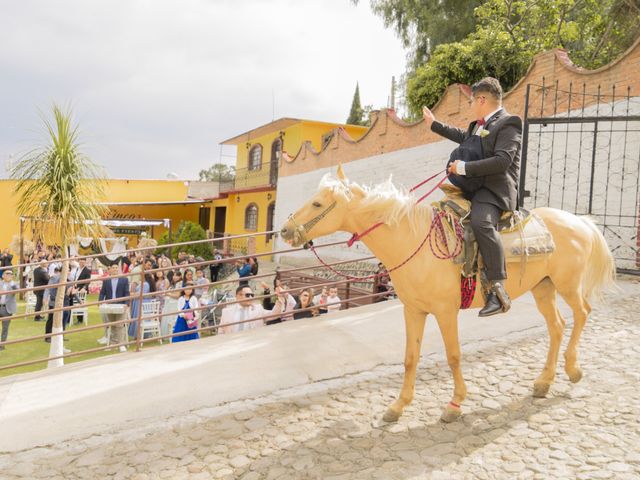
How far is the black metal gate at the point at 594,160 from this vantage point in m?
8.38

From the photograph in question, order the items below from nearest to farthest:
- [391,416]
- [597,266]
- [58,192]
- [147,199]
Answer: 1. [391,416]
2. [597,266]
3. [58,192]
4. [147,199]

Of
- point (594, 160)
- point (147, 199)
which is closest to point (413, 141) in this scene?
point (594, 160)

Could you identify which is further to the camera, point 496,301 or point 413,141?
point 413,141

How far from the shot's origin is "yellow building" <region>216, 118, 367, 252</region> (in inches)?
1028

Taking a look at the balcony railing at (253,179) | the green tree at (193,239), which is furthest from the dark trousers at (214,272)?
the balcony railing at (253,179)

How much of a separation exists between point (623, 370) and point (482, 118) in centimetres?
282

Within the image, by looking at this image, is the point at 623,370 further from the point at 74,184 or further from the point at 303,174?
the point at 303,174

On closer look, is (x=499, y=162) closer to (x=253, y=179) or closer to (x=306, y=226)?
(x=306, y=226)

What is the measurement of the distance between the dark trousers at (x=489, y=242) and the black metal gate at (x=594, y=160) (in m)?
4.45

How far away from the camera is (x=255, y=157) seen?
31859 millimetres

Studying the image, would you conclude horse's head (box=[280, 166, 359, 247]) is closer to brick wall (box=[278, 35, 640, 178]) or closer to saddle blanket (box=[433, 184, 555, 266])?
saddle blanket (box=[433, 184, 555, 266])

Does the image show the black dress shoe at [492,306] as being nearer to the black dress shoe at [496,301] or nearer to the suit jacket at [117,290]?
the black dress shoe at [496,301]

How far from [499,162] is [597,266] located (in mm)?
1837

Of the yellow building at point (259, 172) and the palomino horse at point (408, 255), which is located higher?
the yellow building at point (259, 172)
